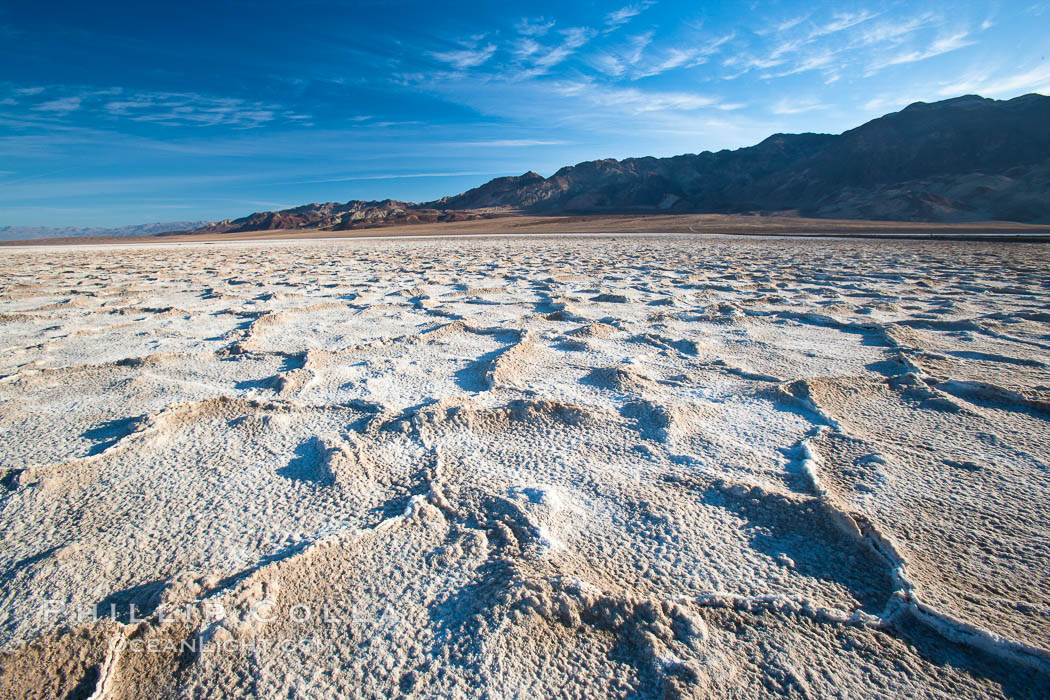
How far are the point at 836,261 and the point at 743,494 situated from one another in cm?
804

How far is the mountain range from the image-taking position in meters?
32.4

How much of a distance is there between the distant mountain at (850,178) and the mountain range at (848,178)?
0.11 meters

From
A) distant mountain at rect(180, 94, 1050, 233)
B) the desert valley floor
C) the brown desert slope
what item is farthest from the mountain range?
the desert valley floor

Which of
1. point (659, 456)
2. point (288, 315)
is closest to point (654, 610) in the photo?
point (659, 456)

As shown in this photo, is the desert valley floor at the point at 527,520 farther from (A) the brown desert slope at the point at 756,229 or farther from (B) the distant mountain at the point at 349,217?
(B) the distant mountain at the point at 349,217

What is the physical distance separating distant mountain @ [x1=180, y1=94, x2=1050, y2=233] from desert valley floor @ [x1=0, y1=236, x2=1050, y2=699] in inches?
1494

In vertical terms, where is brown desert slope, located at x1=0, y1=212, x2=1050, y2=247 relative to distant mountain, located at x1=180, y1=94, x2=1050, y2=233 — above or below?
below

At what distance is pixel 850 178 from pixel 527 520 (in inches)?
2235

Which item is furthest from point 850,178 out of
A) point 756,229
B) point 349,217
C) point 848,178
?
point 349,217

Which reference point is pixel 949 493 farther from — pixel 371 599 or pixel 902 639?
pixel 371 599

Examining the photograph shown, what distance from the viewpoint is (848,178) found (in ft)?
152

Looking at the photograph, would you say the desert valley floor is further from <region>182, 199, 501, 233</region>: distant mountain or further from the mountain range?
<region>182, 199, 501, 233</region>: distant mountain

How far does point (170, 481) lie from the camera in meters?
1.29

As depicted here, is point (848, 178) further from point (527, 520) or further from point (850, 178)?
point (527, 520)
